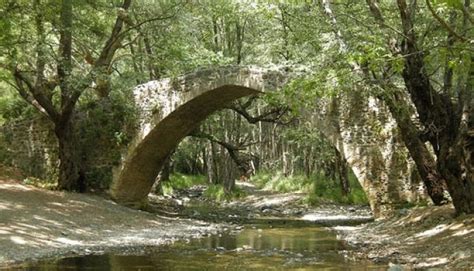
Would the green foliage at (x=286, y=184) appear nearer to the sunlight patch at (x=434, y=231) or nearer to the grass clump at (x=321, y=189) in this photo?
the grass clump at (x=321, y=189)

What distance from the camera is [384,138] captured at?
550 inches

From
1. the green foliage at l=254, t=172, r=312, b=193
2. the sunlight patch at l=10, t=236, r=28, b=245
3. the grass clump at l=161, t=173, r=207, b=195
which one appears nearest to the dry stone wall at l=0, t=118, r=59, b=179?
the sunlight patch at l=10, t=236, r=28, b=245

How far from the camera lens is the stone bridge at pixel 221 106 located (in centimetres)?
1390

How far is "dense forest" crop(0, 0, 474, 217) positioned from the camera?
961 cm

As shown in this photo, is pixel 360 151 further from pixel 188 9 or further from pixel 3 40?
pixel 3 40

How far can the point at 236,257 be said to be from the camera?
8.90m

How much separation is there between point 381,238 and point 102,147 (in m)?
9.45

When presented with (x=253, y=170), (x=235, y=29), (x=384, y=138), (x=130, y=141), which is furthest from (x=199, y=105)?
(x=253, y=170)

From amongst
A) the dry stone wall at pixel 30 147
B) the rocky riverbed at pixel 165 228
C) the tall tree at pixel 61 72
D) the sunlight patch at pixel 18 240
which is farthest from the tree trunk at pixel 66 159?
the sunlight patch at pixel 18 240

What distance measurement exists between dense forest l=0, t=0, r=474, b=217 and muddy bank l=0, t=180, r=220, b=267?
2.19 metres

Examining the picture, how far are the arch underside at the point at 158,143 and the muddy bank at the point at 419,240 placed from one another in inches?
224

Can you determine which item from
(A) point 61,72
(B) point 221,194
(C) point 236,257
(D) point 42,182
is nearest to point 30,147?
(D) point 42,182

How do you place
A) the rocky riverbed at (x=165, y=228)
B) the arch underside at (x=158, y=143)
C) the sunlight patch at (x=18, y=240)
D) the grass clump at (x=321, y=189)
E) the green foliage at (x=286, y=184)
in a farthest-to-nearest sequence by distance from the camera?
1. the green foliage at (x=286, y=184)
2. the grass clump at (x=321, y=189)
3. the arch underside at (x=158, y=143)
4. the sunlight patch at (x=18, y=240)
5. the rocky riverbed at (x=165, y=228)

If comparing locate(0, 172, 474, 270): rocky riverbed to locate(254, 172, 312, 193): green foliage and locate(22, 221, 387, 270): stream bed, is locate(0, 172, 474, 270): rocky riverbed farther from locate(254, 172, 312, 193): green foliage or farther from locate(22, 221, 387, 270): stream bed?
locate(254, 172, 312, 193): green foliage
